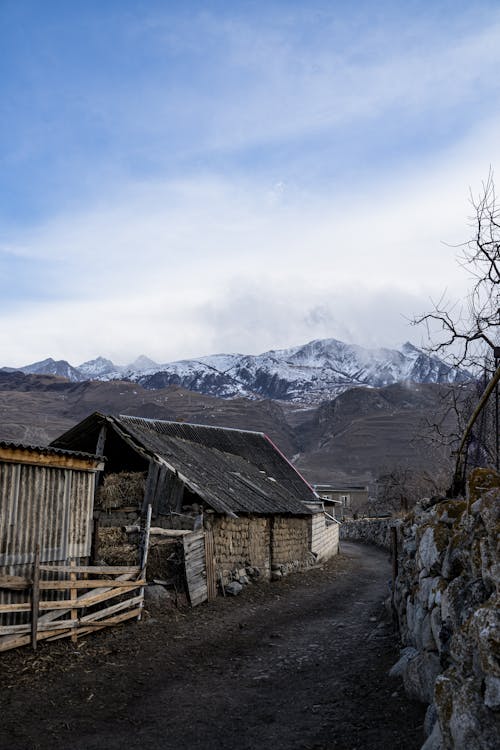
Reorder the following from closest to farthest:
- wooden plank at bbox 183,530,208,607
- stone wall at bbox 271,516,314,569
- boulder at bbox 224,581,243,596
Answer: wooden plank at bbox 183,530,208,607 < boulder at bbox 224,581,243,596 < stone wall at bbox 271,516,314,569

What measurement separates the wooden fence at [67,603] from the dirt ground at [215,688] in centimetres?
25

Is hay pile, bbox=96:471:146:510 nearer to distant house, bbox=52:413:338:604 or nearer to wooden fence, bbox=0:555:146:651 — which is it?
distant house, bbox=52:413:338:604

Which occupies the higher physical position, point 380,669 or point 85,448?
point 85,448

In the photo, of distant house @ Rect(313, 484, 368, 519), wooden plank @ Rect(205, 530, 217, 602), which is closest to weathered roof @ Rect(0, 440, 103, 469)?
wooden plank @ Rect(205, 530, 217, 602)

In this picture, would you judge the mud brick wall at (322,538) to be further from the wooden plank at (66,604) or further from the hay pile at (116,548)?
the wooden plank at (66,604)

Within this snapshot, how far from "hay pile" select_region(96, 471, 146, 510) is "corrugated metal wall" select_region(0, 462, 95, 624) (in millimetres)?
3736

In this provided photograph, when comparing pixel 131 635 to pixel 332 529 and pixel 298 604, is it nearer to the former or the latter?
pixel 298 604

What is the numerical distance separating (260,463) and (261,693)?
2053 cm

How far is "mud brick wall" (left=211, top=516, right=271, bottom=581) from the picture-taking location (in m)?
16.1

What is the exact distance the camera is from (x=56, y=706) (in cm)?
774

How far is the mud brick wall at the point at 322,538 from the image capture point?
23328 mm

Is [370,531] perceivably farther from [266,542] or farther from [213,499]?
[213,499]

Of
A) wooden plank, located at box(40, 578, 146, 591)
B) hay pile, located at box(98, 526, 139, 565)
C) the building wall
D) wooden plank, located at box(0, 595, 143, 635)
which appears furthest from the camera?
the building wall

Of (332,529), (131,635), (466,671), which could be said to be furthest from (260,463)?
(466,671)
